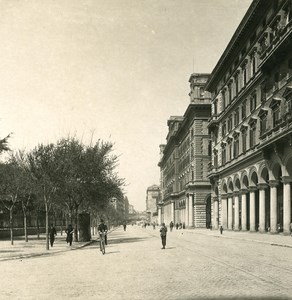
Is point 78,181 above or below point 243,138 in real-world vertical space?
below

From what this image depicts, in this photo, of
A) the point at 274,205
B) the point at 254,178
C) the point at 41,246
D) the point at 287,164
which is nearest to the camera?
the point at 41,246

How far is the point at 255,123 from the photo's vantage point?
4447 centimetres

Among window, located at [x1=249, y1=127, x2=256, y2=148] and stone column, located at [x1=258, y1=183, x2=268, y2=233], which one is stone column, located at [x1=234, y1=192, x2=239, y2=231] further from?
stone column, located at [x1=258, y1=183, x2=268, y2=233]

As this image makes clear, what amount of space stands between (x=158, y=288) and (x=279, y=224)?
33175 millimetres

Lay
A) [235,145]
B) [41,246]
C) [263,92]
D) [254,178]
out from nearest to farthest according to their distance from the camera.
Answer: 1. [41,246]
2. [263,92]
3. [254,178]
4. [235,145]

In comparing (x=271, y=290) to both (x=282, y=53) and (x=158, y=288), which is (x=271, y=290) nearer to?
(x=158, y=288)

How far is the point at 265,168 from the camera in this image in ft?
138

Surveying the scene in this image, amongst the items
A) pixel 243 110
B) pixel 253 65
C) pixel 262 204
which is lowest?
pixel 262 204

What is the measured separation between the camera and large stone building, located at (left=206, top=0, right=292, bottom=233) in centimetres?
3656

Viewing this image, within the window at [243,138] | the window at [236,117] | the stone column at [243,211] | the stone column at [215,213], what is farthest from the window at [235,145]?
the stone column at [215,213]

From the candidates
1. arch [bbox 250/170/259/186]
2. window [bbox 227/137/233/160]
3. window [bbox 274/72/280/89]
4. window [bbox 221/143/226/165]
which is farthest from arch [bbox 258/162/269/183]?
window [bbox 221/143/226/165]

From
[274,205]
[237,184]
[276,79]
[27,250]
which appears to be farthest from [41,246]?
[237,184]

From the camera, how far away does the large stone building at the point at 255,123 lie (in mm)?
36562

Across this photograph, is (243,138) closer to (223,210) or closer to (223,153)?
(223,153)
